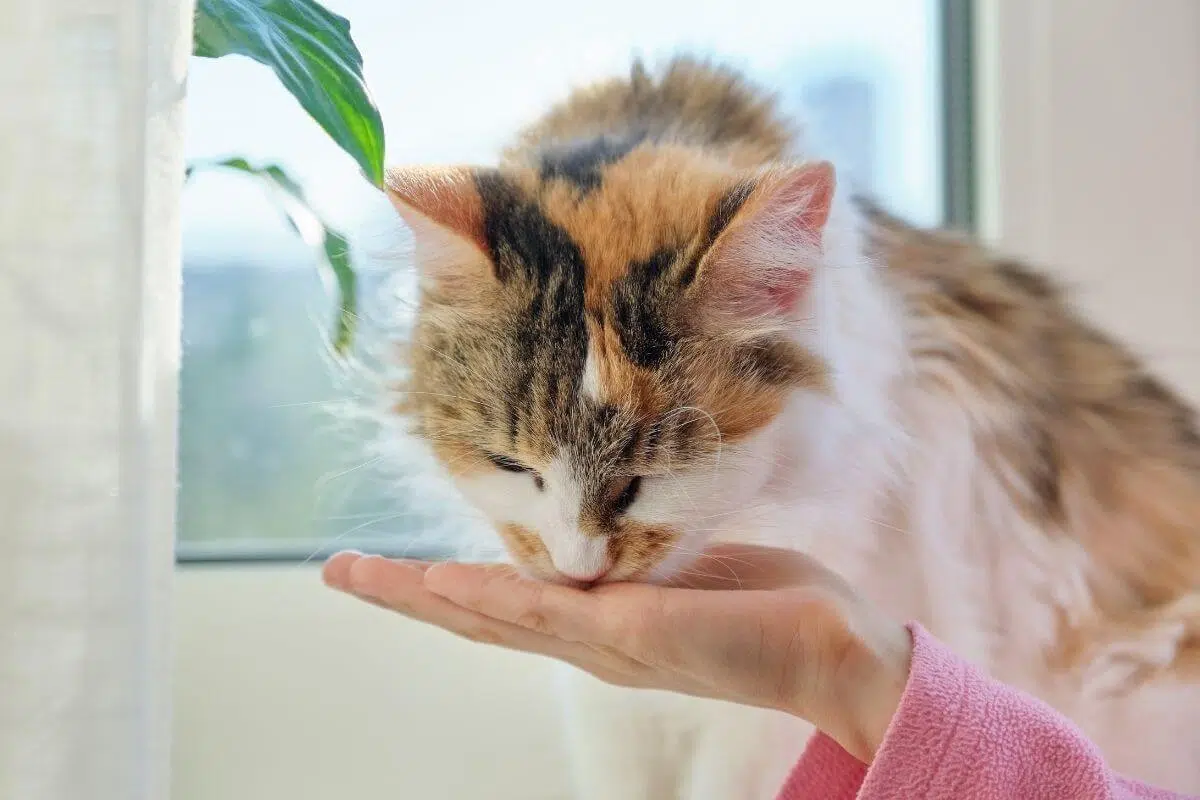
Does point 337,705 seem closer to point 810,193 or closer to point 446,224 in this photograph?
point 446,224

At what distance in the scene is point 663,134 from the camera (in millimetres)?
1090

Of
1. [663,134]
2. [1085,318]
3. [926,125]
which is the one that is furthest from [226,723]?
[926,125]

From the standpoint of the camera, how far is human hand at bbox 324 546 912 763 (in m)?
0.75

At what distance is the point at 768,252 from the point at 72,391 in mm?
507

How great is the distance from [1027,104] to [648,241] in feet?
2.94

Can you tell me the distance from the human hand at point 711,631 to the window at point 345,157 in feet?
1.44

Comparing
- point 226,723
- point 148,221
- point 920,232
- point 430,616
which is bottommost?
point 226,723

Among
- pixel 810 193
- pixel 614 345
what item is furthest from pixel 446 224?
pixel 810 193

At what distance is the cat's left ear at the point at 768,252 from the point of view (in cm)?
79

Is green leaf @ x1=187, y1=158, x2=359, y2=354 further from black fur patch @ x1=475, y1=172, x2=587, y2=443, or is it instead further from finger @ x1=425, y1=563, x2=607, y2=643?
finger @ x1=425, y1=563, x2=607, y2=643

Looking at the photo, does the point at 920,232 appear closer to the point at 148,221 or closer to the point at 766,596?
the point at 766,596

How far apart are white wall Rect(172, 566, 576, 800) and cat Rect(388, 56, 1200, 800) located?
0.14m

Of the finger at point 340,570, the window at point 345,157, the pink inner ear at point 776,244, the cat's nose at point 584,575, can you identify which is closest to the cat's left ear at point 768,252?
the pink inner ear at point 776,244

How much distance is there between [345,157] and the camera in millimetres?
1359
